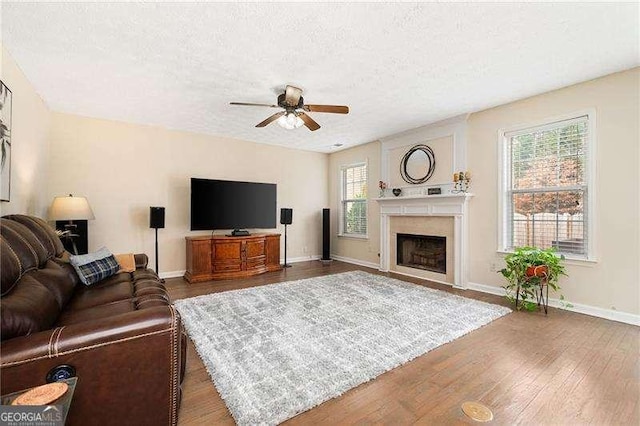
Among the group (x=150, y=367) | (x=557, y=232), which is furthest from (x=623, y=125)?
(x=150, y=367)

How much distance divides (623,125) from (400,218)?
3.07m

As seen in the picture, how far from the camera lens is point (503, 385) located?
1.94 metres

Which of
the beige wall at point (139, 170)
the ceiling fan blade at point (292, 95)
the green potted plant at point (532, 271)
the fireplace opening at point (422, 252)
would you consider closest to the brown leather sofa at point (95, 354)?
the ceiling fan blade at point (292, 95)

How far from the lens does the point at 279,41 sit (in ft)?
8.08

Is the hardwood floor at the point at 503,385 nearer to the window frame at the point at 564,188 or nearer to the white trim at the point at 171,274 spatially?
the window frame at the point at 564,188

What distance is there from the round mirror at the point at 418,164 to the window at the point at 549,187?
114 cm

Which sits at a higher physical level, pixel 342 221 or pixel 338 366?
pixel 342 221

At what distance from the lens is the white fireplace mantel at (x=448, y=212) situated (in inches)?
172

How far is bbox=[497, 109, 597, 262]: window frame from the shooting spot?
3229 mm

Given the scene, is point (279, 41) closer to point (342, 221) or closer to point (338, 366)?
point (338, 366)

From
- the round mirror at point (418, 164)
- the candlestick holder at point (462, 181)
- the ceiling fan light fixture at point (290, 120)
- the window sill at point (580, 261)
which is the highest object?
the ceiling fan light fixture at point (290, 120)

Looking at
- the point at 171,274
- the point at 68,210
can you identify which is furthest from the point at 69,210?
the point at 171,274

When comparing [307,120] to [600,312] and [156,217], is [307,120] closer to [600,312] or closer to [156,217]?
[156,217]

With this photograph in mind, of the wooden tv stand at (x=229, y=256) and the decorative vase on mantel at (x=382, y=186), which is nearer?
the wooden tv stand at (x=229, y=256)
